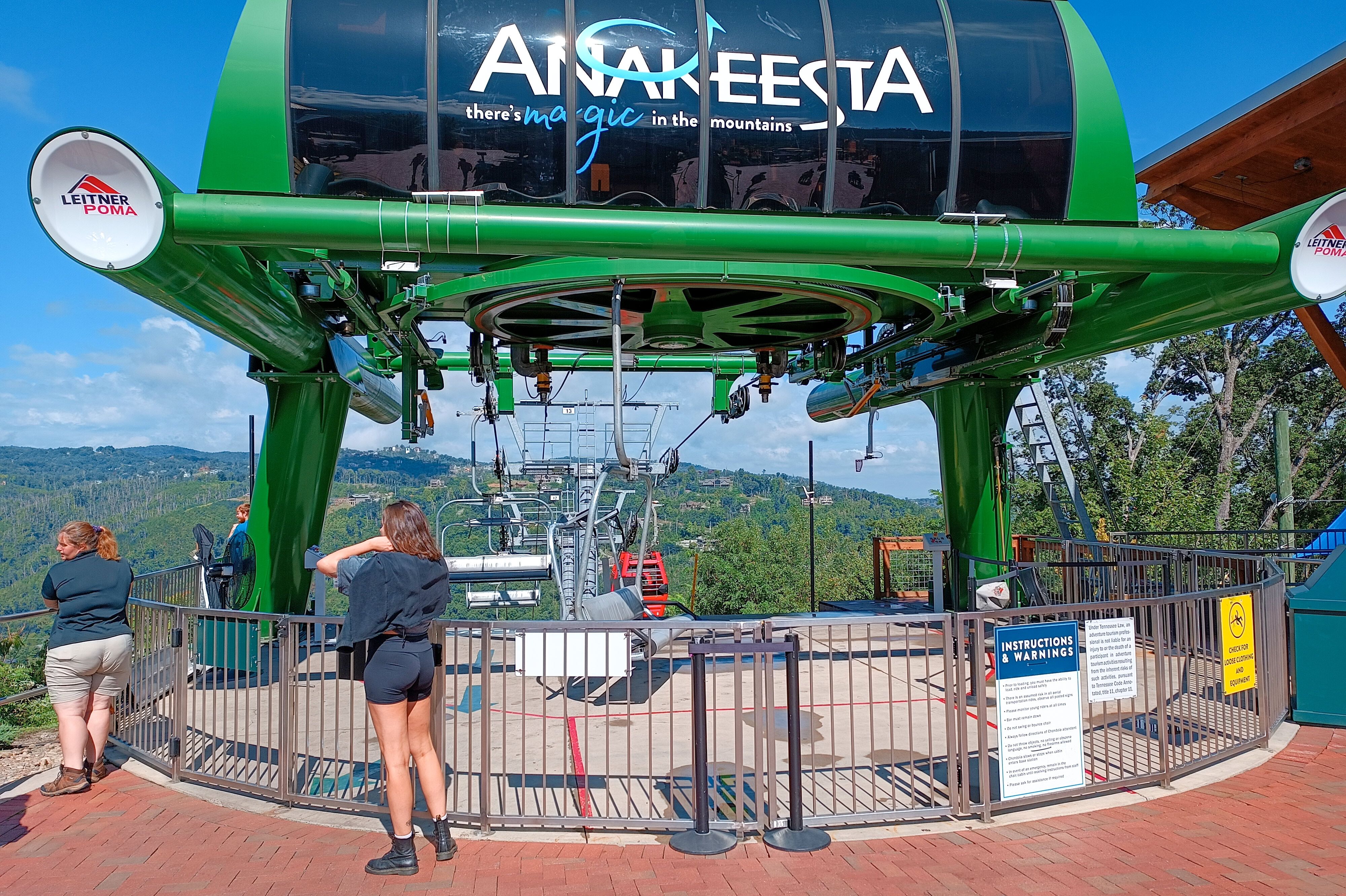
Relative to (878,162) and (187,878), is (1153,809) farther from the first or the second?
(187,878)

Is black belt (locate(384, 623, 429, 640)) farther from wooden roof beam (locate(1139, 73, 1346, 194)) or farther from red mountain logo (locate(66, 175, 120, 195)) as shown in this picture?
wooden roof beam (locate(1139, 73, 1346, 194))

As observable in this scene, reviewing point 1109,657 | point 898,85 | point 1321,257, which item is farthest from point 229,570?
point 1321,257

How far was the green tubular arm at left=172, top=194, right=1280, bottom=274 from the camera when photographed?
5.71 m

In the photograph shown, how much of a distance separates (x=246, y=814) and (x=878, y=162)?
641 centimetres

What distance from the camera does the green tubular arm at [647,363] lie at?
12.5m

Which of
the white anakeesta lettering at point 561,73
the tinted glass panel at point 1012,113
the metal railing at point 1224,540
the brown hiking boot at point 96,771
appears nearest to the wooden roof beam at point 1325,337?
the metal railing at point 1224,540

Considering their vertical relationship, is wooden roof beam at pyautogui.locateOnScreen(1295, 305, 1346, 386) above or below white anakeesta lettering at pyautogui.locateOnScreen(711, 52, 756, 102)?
below

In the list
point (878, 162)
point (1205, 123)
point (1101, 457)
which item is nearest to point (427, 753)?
point (878, 162)

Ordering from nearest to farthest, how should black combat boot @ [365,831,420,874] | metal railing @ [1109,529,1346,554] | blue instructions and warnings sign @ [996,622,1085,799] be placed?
1. black combat boot @ [365,831,420,874]
2. blue instructions and warnings sign @ [996,622,1085,799]
3. metal railing @ [1109,529,1346,554]

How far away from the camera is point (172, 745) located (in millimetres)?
5871

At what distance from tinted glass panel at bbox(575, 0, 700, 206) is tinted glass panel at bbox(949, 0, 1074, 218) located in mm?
2284

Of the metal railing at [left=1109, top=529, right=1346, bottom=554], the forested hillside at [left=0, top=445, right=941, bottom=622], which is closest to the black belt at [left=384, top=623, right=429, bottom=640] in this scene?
the metal railing at [left=1109, top=529, right=1346, bottom=554]

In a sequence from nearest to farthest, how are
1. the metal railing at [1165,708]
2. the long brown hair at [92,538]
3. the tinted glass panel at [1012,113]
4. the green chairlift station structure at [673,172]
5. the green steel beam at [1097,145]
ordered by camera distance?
the metal railing at [1165,708]
the long brown hair at [92,538]
the green chairlift station structure at [673,172]
the tinted glass panel at [1012,113]
the green steel beam at [1097,145]

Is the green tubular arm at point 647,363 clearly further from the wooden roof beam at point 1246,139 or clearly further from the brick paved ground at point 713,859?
the brick paved ground at point 713,859
